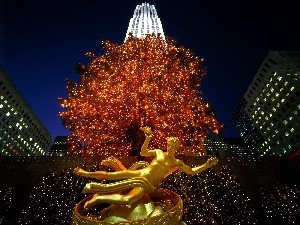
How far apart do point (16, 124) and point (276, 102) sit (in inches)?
3244

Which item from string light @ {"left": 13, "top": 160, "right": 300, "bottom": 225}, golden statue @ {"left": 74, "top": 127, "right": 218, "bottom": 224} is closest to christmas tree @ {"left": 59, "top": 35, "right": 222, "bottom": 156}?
string light @ {"left": 13, "top": 160, "right": 300, "bottom": 225}

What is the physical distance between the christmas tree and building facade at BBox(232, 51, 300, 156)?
57.8 m

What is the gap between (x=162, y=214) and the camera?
378cm

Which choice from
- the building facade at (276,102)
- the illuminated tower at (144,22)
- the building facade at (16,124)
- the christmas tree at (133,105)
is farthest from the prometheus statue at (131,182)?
the building facade at (16,124)

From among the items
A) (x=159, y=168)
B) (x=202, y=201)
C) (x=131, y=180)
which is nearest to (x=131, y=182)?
(x=131, y=180)

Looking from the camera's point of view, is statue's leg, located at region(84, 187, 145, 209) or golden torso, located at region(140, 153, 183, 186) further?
golden torso, located at region(140, 153, 183, 186)

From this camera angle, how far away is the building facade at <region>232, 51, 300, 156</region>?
61.3m

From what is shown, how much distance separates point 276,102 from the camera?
67.6 metres

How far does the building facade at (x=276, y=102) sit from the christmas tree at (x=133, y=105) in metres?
57.8

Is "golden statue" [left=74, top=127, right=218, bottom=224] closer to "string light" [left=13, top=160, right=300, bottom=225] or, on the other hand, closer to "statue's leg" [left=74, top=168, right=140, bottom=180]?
"statue's leg" [left=74, top=168, right=140, bottom=180]

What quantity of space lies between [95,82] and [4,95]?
61.6m

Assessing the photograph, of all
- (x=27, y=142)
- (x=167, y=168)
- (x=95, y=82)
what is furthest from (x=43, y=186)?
(x=27, y=142)

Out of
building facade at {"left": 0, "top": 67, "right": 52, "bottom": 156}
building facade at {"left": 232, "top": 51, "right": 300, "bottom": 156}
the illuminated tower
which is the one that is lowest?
building facade at {"left": 0, "top": 67, "right": 52, "bottom": 156}

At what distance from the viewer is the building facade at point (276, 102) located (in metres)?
61.3
